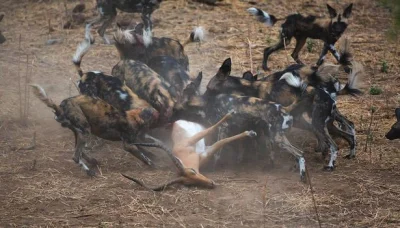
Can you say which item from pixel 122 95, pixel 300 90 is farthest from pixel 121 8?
pixel 300 90

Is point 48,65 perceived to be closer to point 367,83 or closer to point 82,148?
point 82,148

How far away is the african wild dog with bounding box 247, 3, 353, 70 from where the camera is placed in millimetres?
9312

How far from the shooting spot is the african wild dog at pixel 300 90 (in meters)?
6.18

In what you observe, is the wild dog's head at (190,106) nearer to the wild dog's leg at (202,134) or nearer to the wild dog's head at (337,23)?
the wild dog's leg at (202,134)

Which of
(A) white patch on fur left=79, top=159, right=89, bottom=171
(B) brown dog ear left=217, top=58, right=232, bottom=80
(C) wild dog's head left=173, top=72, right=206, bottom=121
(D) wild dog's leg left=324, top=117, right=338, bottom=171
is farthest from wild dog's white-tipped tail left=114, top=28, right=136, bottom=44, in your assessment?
(D) wild dog's leg left=324, top=117, right=338, bottom=171

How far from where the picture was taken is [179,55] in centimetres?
798

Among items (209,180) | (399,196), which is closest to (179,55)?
(209,180)

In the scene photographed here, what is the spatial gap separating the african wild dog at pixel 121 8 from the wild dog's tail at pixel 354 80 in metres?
4.10

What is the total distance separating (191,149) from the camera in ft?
19.6

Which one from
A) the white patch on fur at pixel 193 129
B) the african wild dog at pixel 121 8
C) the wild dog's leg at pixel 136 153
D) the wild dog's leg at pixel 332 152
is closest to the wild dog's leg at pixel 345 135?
the wild dog's leg at pixel 332 152

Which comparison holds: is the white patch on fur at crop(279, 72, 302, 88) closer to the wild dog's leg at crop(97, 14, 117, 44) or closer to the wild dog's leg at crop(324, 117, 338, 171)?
the wild dog's leg at crop(324, 117, 338, 171)

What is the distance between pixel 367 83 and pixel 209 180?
3.69 m

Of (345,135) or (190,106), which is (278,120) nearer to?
(345,135)

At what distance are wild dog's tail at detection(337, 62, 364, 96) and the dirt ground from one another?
16.1 inches
